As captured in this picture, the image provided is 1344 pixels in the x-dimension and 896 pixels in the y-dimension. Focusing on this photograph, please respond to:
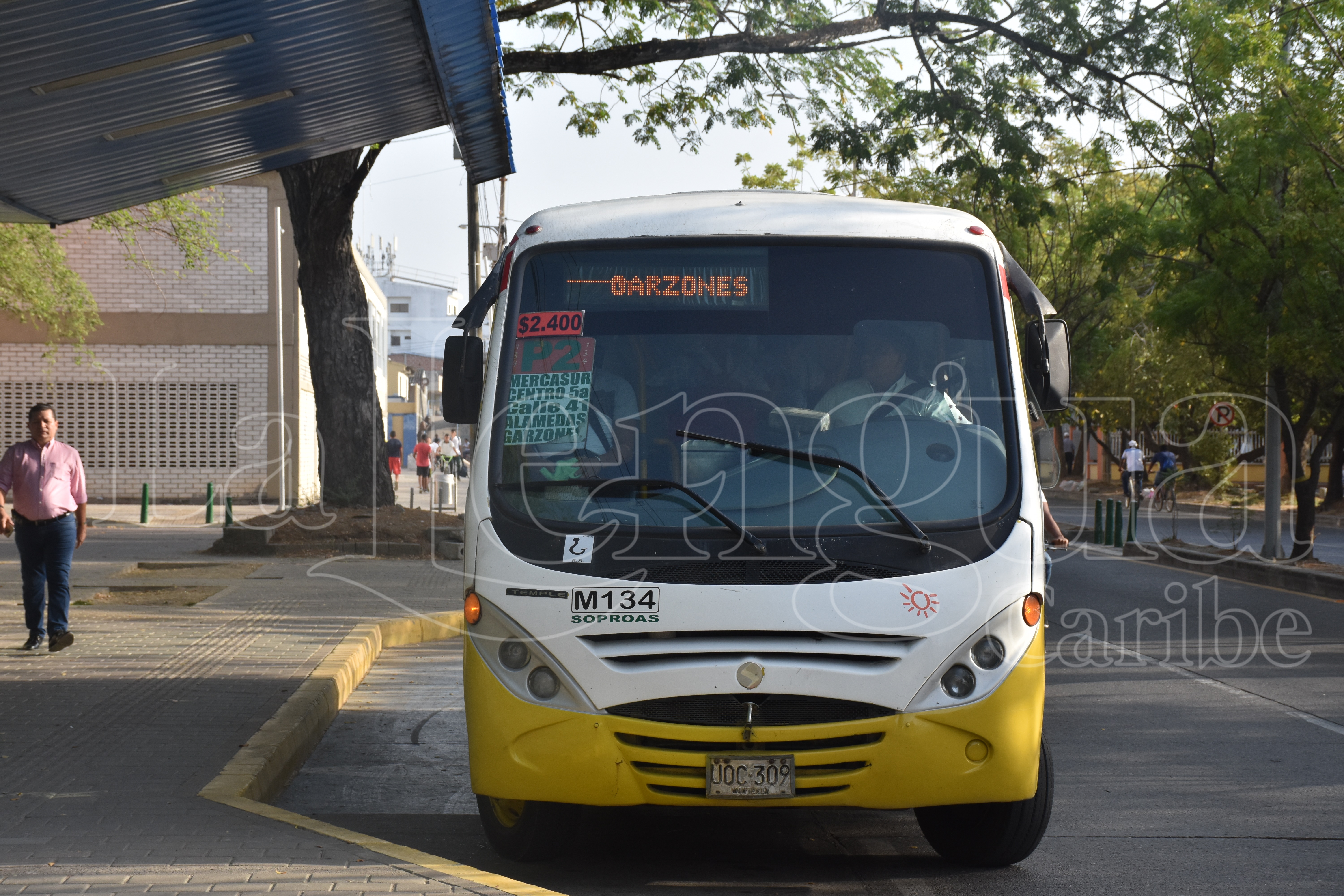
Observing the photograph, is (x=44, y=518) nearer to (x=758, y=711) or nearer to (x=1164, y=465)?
(x=758, y=711)

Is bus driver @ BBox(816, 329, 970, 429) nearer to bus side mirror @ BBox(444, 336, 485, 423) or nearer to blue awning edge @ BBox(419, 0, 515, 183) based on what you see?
bus side mirror @ BBox(444, 336, 485, 423)

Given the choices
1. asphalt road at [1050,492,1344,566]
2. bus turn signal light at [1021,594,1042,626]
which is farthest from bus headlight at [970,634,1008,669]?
asphalt road at [1050,492,1344,566]

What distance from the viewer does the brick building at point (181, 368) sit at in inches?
1222

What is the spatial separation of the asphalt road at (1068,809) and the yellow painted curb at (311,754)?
5.0 inches

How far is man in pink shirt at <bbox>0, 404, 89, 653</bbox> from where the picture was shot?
9.35 meters

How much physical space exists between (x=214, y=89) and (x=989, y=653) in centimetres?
619

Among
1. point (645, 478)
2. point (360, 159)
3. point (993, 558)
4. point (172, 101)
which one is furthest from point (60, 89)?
point (360, 159)

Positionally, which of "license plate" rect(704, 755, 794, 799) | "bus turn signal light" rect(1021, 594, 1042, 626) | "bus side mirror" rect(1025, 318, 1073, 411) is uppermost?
"bus side mirror" rect(1025, 318, 1073, 411)

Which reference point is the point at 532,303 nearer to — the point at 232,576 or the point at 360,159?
the point at 232,576

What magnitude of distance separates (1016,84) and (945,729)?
14.6m

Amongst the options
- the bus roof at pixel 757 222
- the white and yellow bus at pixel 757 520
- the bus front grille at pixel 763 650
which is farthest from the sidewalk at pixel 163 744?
the bus roof at pixel 757 222

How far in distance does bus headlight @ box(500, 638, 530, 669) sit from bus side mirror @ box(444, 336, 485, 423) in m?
1.03

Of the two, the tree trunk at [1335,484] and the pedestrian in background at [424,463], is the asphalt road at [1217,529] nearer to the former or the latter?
the tree trunk at [1335,484]

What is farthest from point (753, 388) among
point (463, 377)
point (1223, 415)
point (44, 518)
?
point (1223, 415)
